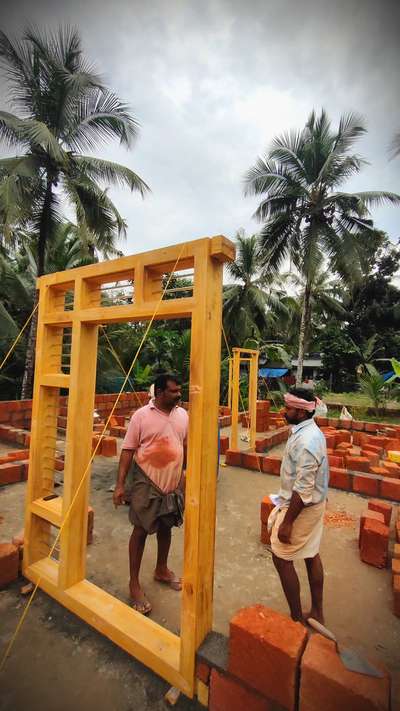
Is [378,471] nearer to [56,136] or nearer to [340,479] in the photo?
[340,479]

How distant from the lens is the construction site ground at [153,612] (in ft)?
6.21

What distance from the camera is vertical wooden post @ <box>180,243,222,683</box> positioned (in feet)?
6.11

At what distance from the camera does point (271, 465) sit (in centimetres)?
588

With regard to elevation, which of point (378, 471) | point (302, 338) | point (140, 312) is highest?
point (302, 338)

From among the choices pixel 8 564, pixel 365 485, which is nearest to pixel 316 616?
pixel 8 564

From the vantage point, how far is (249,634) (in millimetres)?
1715

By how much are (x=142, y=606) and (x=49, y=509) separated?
990mm

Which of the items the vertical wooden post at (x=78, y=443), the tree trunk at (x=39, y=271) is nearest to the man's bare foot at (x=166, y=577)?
the vertical wooden post at (x=78, y=443)

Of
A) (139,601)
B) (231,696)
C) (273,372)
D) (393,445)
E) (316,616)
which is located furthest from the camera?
(273,372)

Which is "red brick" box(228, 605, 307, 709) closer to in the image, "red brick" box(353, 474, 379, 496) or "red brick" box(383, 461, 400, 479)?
"red brick" box(353, 474, 379, 496)

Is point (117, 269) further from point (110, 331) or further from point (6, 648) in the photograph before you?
point (110, 331)

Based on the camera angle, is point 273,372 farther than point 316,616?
Yes

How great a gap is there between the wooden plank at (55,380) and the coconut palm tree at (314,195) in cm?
1274

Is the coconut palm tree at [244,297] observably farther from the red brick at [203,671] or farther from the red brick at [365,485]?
the red brick at [203,671]
